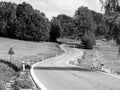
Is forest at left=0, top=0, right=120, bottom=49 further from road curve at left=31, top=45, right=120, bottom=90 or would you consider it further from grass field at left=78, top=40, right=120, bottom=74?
road curve at left=31, top=45, right=120, bottom=90

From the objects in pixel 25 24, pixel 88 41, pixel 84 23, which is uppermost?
pixel 84 23

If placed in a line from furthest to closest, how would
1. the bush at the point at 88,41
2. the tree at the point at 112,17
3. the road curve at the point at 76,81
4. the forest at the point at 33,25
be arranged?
the forest at the point at 33,25, the bush at the point at 88,41, the tree at the point at 112,17, the road curve at the point at 76,81

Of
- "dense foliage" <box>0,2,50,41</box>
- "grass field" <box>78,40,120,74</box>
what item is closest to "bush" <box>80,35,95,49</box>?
"dense foliage" <box>0,2,50,41</box>

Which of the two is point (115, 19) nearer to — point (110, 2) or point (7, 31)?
point (110, 2)

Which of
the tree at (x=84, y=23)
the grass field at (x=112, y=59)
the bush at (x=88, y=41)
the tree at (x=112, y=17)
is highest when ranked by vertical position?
the tree at (x=84, y=23)

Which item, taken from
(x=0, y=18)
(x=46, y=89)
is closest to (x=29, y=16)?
(x=0, y=18)

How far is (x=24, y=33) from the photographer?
11425 centimetres

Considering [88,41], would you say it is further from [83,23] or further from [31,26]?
[83,23]

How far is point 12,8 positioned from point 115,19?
110 m

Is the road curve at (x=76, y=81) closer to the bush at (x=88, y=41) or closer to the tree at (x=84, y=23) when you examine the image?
the bush at (x=88, y=41)

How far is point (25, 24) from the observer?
385 feet

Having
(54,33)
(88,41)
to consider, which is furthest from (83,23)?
(88,41)

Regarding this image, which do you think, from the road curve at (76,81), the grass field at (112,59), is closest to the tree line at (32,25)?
the grass field at (112,59)

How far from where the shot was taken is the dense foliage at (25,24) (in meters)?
114
